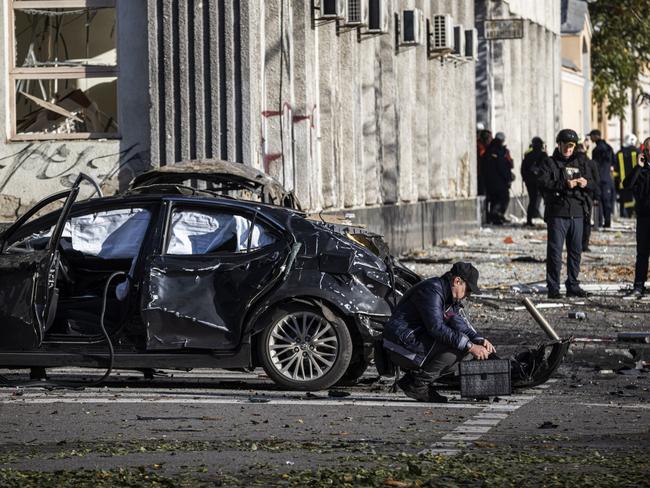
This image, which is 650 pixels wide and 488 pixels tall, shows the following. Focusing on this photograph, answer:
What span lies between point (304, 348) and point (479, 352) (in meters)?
1.38

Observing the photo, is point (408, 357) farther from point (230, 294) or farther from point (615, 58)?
point (615, 58)

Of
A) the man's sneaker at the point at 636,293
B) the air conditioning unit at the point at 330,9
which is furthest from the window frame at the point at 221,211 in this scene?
the air conditioning unit at the point at 330,9

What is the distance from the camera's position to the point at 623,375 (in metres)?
13.4

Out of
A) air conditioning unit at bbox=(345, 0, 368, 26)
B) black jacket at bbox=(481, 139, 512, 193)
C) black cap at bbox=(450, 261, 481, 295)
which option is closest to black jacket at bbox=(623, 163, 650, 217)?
air conditioning unit at bbox=(345, 0, 368, 26)

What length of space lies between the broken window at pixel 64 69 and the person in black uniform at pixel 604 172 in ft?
51.5

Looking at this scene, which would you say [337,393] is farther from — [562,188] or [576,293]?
[576,293]

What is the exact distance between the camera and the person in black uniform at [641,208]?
63.8 feet

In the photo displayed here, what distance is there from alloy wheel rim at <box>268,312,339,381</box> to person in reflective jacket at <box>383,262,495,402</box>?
554mm

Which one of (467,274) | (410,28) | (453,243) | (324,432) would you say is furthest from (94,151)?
(453,243)

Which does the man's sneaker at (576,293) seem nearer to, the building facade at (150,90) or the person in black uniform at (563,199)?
the person in black uniform at (563,199)

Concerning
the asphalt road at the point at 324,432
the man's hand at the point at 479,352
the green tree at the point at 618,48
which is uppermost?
the green tree at the point at 618,48

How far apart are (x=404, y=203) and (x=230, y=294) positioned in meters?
17.4

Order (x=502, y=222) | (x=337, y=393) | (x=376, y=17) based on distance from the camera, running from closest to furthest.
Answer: (x=337, y=393) → (x=376, y=17) → (x=502, y=222)

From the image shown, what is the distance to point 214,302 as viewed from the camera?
40.4ft
